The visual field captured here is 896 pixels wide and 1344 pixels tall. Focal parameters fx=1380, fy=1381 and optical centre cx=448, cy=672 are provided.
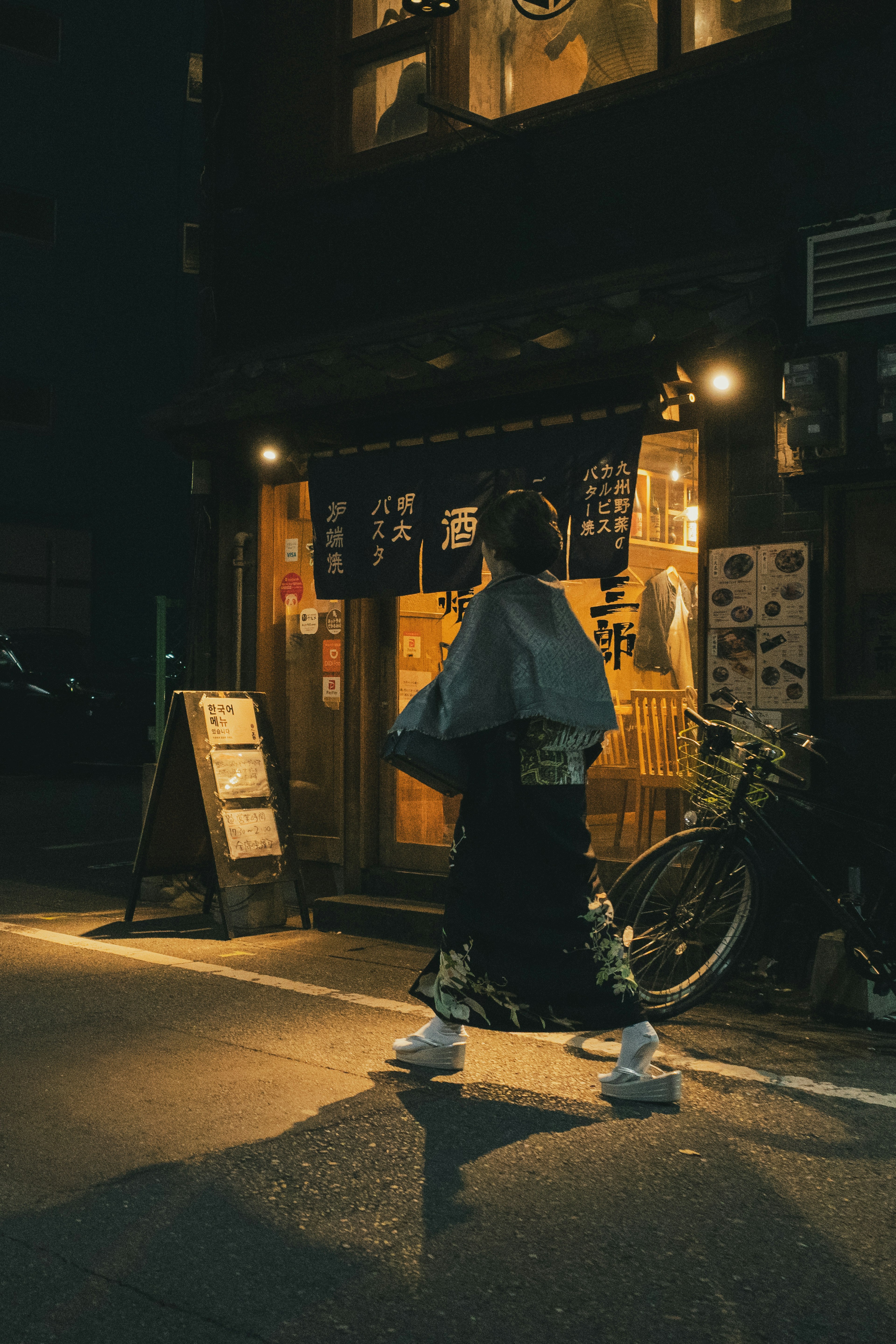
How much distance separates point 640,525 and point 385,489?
1701mm

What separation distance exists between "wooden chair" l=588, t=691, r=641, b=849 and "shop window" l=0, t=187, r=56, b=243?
21.8m

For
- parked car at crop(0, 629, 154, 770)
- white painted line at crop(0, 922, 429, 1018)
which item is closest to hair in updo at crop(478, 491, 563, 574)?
white painted line at crop(0, 922, 429, 1018)

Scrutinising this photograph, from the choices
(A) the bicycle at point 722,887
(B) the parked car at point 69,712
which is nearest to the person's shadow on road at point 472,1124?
(A) the bicycle at point 722,887

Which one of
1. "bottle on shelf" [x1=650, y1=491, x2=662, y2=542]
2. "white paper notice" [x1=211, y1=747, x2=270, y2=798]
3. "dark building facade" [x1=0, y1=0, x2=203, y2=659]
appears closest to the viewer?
"white paper notice" [x1=211, y1=747, x2=270, y2=798]

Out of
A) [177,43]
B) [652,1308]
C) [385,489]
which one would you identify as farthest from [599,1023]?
[177,43]

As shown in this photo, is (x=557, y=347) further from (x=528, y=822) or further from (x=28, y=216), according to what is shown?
(x=28, y=216)

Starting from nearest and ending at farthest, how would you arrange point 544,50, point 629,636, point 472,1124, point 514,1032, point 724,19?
1. point 472,1124
2. point 514,1032
3. point 724,19
4. point 629,636
5. point 544,50

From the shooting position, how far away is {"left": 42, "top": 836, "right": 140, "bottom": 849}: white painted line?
12.7 m

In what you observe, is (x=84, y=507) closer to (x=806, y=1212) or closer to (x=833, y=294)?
(x=833, y=294)

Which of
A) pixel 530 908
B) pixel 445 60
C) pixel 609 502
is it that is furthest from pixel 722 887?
pixel 445 60

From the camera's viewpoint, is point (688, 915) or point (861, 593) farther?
point (861, 593)

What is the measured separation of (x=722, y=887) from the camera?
6137 mm

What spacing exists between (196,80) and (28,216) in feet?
57.4

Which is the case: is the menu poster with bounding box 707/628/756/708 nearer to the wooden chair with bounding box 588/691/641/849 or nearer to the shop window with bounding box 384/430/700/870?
the shop window with bounding box 384/430/700/870
